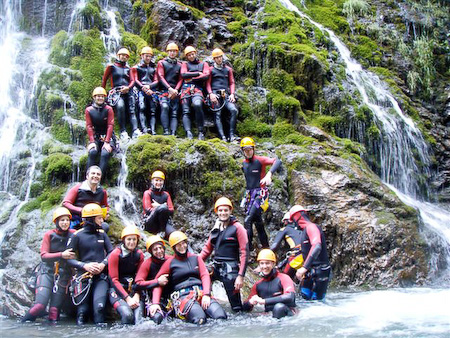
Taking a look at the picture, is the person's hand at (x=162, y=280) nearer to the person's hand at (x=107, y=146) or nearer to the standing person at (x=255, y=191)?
the standing person at (x=255, y=191)

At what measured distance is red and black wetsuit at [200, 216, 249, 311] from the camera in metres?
6.91

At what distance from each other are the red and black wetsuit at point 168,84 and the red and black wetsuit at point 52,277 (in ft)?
15.7

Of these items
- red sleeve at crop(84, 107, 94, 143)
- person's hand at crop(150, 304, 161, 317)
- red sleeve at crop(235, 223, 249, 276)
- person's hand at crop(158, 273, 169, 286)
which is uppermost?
red sleeve at crop(84, 107, 94, 143)

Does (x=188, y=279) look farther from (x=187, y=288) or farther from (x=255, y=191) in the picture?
(x=255, y=191)

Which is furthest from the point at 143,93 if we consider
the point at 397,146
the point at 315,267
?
the point at 397,146

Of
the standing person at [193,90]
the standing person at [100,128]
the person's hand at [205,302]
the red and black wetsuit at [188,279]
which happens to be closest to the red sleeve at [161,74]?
the standing person at [193,90]

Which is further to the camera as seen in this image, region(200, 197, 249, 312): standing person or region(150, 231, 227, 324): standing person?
region(200, 197, 249, 312): standing person

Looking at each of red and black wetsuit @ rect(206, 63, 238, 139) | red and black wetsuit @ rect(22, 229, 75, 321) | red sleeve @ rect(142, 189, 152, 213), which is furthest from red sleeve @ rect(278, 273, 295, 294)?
red and black wetsuit @ rect(206, 63, 238, 139)

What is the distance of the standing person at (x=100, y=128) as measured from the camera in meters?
9.29

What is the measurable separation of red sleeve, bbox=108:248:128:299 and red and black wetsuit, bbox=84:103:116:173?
3236 mm

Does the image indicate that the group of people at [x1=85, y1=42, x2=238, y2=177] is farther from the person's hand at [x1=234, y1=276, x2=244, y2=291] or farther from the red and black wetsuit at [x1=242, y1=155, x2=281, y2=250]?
the person's hand at [x1=234, y1=276, x2=244, y2=291]

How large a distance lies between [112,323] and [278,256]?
417 cm

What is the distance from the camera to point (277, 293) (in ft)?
21.9

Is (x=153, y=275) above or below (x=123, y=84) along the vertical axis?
below
